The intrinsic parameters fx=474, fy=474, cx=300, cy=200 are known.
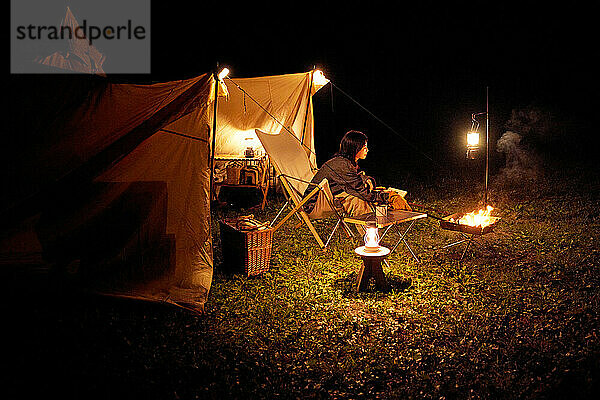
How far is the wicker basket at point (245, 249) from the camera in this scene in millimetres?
3766

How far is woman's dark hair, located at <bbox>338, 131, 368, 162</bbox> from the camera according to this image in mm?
4508

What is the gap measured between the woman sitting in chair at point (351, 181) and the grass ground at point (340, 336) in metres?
0.58

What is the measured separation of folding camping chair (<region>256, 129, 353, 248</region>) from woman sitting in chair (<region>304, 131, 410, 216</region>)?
11cm

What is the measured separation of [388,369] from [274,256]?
205 cm

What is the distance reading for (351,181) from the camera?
443cm

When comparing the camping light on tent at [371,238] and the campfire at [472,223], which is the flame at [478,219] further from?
the camping light on tent at [371,238]

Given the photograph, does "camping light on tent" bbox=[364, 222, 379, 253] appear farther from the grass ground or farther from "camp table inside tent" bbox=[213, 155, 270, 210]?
"camp table inside tent" bbox=[213, 155, 270, 210]

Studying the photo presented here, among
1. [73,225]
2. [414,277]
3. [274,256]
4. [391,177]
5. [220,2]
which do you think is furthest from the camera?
[220,2]

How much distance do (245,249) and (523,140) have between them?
8351 mm

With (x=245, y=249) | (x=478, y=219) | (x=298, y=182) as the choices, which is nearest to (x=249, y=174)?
(x=298, y=182)

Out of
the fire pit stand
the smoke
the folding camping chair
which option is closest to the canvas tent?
the folding camping chair

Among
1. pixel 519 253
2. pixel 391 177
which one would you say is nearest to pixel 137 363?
pixel 519 253

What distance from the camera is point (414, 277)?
3803mm

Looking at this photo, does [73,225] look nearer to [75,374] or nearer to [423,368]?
[75,374]
